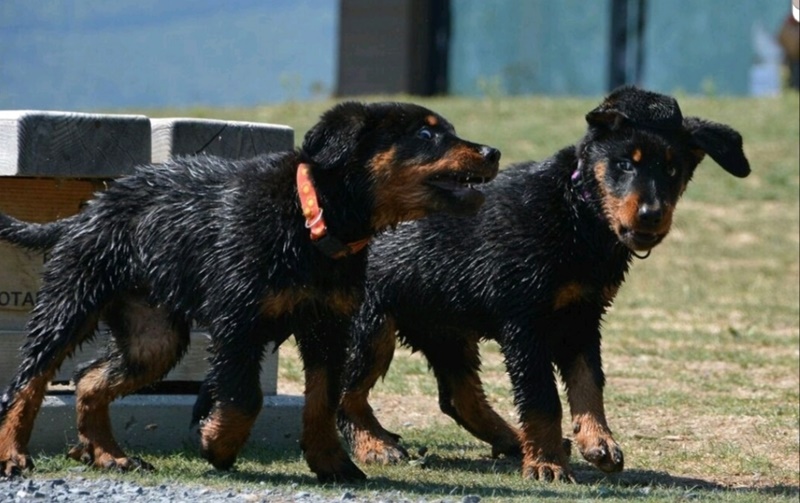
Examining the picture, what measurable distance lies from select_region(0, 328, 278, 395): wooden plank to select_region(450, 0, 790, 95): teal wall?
1681cm

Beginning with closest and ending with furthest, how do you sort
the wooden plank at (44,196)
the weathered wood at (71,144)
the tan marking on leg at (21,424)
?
the tan marking on leg at (21,424) → the weathered wood at (71,144) → the wooden plank at (44,196)

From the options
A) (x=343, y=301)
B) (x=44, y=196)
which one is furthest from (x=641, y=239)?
(x=44, y=196)

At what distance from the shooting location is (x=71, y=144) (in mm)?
7492

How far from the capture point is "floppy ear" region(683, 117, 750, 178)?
23.6ft

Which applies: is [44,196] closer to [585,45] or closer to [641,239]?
[641,239]

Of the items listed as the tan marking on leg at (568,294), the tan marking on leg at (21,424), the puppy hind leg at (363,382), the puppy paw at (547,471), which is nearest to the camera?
the tan marking on leg at (21,424)

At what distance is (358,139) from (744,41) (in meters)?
19.4

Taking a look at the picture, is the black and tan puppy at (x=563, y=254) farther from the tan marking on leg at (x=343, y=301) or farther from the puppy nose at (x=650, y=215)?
the tan marking on leg at (x=343, y=301)

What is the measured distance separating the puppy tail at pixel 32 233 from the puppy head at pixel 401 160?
1.39m

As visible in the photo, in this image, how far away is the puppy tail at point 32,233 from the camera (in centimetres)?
713

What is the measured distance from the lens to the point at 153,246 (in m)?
6.82

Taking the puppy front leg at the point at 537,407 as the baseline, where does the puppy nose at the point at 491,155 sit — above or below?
above

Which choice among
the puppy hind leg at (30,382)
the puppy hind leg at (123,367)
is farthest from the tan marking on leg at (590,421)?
the puppy hind leg at (30,382)

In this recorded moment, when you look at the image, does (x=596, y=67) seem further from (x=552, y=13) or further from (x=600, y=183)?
(x=600, y=183)
